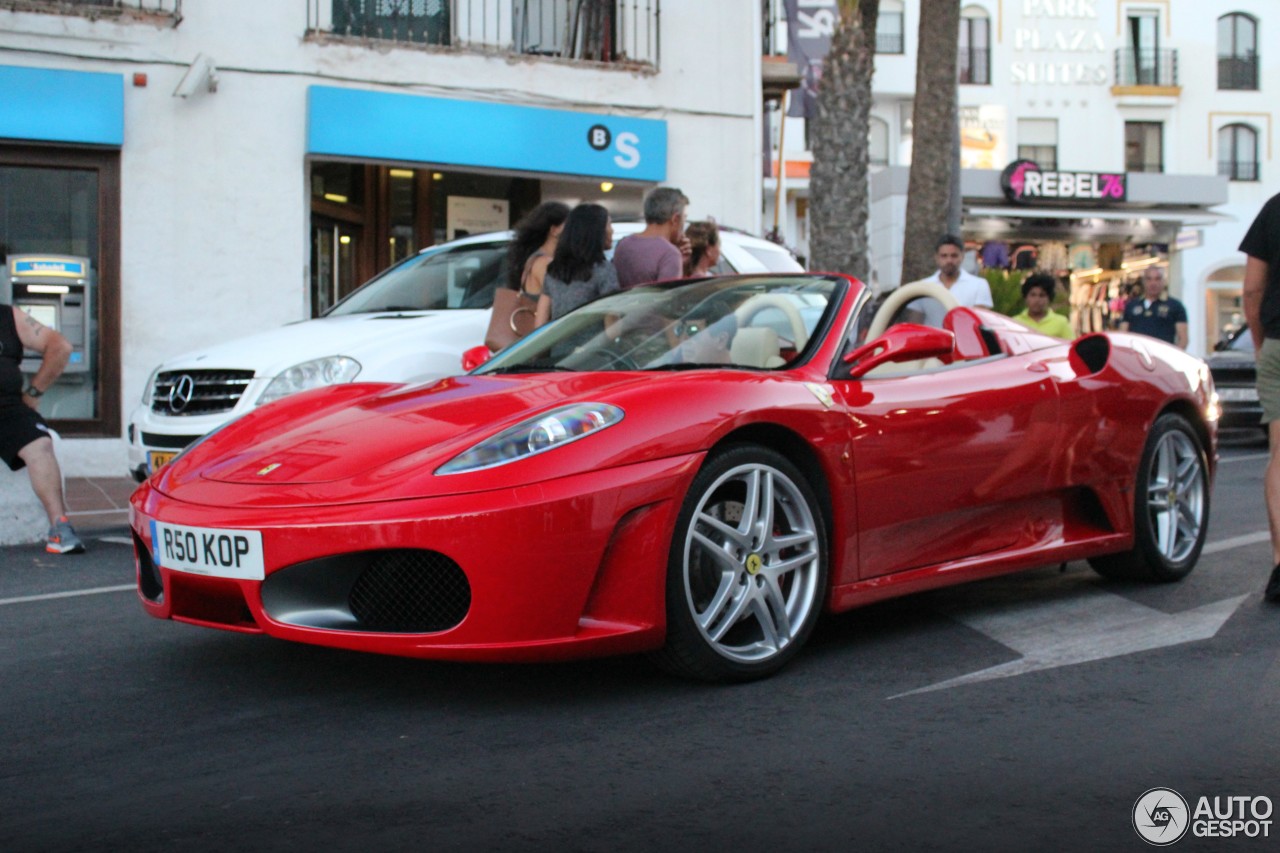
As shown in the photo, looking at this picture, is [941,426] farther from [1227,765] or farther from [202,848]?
[202,848]

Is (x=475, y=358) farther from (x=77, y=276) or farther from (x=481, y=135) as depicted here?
(x=481, y=135)

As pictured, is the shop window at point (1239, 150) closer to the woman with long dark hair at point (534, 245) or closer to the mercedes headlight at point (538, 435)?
the woman with long dark hair at point (534, 245)

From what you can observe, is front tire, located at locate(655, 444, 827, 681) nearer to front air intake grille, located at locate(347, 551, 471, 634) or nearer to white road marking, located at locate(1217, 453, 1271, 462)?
front air intake grille, located at locate(347, 551, 471, 634)

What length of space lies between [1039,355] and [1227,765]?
2.21 m

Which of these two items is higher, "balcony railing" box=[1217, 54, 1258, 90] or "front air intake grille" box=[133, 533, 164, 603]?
"balcony railing" box=[1217, 54, 1258, 90]

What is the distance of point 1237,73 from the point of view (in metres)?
42.7

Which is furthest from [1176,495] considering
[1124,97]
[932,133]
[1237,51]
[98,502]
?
[1237,51]

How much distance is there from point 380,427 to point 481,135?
10.3m

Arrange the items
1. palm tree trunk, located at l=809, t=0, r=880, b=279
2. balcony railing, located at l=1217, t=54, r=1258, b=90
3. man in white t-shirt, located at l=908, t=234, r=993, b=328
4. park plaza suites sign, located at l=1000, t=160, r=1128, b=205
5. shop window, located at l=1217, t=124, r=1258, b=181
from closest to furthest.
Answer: man in white t-shirt, located at l=908, t=234, r=993, b=328, palm tree trunk, located at l=809, t=0, r=880, b=279, park plaza suites sign, located at l=1000, t=160, r=1128, b=205, shop window, located at l=1217, t=124, r=1258, b=181, balcony railing, located at l=1217, t=54, r=1258, b=90

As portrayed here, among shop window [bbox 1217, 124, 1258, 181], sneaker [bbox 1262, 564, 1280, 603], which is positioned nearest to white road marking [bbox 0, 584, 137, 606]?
sneaker [bbox 1262, 564, 1280, 603]

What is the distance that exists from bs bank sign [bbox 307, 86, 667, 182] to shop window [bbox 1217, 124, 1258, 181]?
32422 mm

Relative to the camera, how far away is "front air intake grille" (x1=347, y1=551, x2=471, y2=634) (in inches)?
141

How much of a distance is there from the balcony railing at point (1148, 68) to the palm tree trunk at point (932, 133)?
28898mm

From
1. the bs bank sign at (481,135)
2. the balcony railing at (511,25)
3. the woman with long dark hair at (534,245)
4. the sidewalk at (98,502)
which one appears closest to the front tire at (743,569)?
the woman with long dark hair at (534,245)
